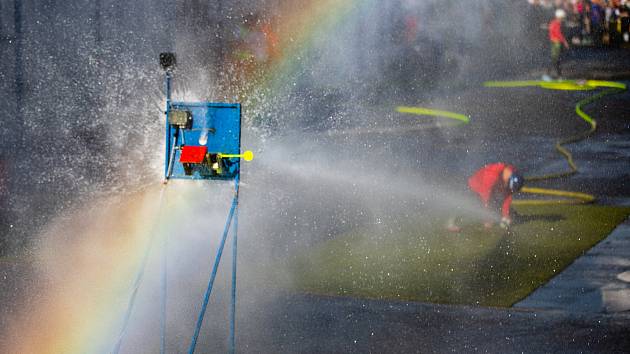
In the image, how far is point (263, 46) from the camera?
37.7 ft

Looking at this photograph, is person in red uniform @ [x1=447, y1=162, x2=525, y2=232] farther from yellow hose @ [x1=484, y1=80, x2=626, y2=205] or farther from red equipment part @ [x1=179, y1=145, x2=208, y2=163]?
red equipment part @ [x1=179, y1=145, x2=208, y2=163]

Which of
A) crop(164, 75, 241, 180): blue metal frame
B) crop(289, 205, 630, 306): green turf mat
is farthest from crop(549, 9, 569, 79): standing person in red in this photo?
crop(164, 75, 241, 180): blue metal frame

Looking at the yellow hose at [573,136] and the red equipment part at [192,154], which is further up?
the red equipment part at [192,154]

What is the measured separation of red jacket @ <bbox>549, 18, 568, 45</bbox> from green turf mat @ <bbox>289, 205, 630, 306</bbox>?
9.51 metres

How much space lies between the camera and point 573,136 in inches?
578

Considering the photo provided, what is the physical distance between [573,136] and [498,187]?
578 centimetres

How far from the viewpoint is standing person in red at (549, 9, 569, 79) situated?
19391 millimetres

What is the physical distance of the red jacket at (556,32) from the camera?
19281mm

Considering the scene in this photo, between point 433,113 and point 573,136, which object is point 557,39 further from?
point 573,136

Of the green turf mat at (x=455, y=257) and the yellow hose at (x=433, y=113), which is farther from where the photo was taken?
the yellow hose at (x=433, y=113)

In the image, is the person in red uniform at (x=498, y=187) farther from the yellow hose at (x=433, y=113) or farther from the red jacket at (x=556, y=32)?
the red jacket at (x=556, y=32)

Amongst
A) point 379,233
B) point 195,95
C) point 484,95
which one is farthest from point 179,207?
point 484,95

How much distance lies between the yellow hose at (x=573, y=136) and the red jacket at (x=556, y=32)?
3.65ft

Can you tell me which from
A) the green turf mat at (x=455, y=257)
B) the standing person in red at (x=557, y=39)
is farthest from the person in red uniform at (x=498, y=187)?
the standing person in red at (x=557, y=39)
